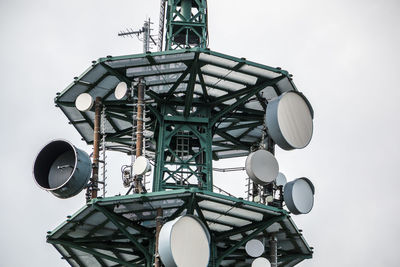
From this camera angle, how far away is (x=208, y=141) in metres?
42.9

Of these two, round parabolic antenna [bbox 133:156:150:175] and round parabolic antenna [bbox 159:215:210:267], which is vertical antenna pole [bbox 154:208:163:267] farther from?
round parabolic antenna [bbox 133:156:150:175]

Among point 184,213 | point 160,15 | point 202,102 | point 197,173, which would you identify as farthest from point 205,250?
point 160,15

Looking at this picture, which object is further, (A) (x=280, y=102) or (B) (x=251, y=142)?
(B) (x=251, y=142)

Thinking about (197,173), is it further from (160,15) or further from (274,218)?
(160,15)

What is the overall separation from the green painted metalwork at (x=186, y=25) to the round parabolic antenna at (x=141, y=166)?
7879 millimetres

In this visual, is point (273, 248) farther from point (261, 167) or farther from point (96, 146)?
point (96, 146)

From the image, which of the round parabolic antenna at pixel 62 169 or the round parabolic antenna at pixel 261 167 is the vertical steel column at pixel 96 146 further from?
the round parabolic antenna at pixel 261 167

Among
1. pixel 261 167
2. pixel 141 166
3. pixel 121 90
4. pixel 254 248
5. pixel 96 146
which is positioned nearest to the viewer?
pixel 141 166

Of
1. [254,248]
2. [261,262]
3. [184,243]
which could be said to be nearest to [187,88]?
[254,248]

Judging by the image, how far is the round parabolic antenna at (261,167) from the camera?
1577 inches

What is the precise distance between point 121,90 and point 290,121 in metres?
7.52

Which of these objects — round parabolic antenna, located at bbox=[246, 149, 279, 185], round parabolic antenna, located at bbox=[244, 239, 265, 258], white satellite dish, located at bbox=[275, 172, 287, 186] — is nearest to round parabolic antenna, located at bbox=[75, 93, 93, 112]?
round parabolic antenna, located at bbox=[246, 149, 279, 185]

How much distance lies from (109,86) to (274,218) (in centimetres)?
966

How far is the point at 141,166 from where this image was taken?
127ft
